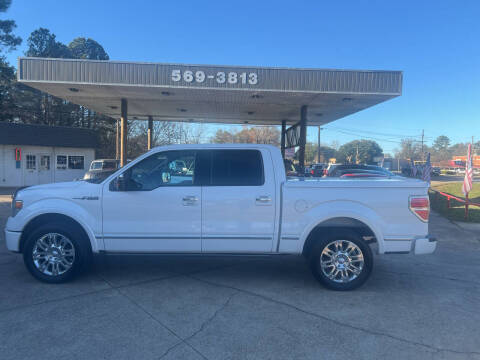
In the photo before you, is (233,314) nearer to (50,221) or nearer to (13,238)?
(50,221)

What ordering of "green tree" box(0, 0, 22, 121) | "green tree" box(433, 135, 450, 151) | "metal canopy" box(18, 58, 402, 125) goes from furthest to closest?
"green tree" box(433, 135, 450, 151) → "green tree" box(0, 0, 22, 121) → "metal canopy" box(18, 58, 402, 125)

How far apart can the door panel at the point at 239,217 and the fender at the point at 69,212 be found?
1538 millimetres

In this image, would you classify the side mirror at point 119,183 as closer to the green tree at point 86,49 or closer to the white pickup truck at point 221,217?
the white pickup truck at point 221,217

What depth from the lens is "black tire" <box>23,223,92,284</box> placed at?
190 inches

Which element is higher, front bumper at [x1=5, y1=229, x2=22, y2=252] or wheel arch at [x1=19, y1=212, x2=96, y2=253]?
wheel arch at [x1=19, y1=212, x2=96, y2=253]

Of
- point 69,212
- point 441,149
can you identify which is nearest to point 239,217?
point 69,212

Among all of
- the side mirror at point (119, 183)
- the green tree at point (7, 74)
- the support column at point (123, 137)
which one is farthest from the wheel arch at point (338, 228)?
the green tree at point (7, 74)

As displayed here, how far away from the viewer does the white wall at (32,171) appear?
68.5 feet

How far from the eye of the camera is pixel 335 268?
4820 mm

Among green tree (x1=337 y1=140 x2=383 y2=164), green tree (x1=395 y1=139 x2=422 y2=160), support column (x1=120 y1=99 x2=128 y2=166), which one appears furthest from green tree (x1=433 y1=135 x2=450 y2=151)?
support column (x1=120 y1=99 x2=128 y2=166)

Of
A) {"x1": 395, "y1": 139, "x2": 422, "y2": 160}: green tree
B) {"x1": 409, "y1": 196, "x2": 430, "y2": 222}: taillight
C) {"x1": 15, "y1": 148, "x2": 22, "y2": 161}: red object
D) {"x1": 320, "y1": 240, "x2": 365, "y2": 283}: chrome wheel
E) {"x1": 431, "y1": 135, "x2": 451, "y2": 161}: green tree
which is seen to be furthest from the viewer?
{"x1": 431, "y1": 135, "x2": 451, "y2": 161}: green tree

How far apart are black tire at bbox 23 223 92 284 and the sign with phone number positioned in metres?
10.5

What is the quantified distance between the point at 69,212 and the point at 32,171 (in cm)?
1966

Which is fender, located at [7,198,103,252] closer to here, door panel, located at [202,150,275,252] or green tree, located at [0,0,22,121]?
door panel, located at [202,150,275,252]
